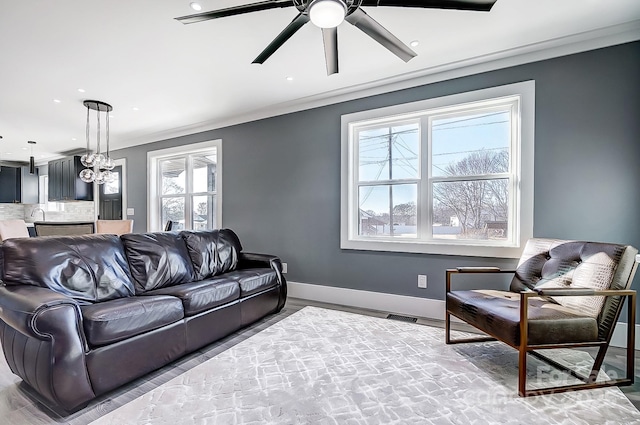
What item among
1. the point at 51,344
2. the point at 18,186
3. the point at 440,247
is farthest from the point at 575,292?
the point at 18,186

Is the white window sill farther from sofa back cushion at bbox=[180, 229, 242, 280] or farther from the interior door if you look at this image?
the interior door

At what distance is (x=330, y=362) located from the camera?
7.06 feet

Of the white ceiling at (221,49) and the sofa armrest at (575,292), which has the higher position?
the white ceiling at (221,49)

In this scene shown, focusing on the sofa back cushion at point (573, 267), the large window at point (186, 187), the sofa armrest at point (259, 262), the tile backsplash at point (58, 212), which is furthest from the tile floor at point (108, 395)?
the tile backsplash at point (58, 212)

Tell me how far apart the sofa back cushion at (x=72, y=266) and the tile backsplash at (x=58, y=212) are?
5721mm

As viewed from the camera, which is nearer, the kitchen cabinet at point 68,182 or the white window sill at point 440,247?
the white window sill at point 440,247

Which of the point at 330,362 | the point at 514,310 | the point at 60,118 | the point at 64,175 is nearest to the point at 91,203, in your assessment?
the point at 64,175

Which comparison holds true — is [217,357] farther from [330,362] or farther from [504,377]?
[504,377]

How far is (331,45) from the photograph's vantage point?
6.42ft

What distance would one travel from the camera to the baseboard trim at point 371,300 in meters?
3.11

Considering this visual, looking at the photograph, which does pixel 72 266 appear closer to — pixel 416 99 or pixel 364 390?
pixel 364 390

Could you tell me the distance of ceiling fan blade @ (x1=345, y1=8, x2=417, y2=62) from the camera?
1697 millimetres

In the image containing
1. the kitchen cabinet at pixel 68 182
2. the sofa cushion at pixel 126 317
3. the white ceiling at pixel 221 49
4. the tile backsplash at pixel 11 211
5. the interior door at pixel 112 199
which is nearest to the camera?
the sofa cushion at pixel 126 317

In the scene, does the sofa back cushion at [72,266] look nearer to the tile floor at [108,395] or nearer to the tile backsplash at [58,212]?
the tile floor at [108,395]
